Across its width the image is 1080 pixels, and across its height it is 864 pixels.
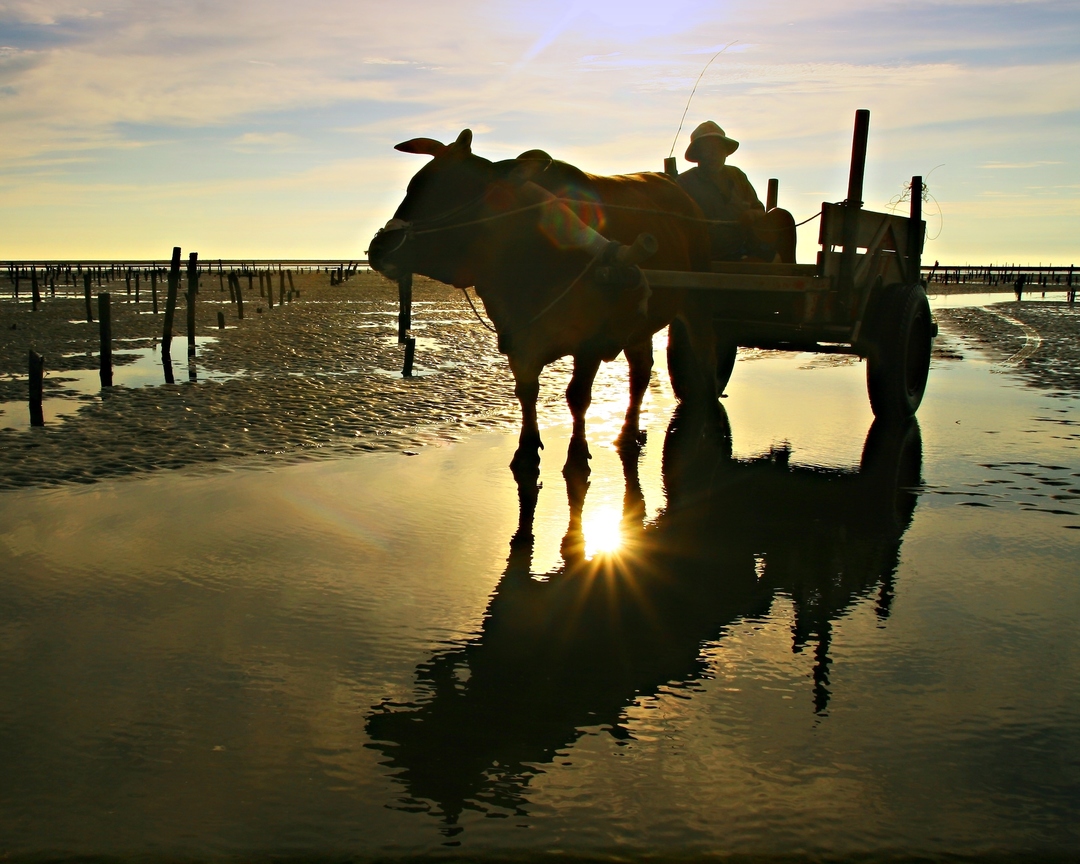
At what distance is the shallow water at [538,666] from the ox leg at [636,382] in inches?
66.2

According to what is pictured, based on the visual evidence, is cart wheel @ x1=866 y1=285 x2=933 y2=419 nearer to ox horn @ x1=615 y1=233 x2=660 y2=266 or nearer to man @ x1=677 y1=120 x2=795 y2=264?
man @ x1=677 y1=120 x2=795 y2=264

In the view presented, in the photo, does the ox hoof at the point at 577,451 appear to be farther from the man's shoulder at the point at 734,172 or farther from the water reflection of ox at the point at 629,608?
the man's shoulder at the point at 734,172

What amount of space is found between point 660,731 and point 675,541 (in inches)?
104

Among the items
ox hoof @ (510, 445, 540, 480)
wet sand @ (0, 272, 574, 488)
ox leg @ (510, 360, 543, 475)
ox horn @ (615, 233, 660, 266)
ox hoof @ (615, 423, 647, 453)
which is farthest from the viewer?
ox hoof @ (615, 423, 647, 453)

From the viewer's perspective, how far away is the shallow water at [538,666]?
2.86 meters

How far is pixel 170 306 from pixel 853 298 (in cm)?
1257

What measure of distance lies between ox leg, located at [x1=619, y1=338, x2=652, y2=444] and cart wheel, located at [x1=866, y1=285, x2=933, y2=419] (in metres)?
2.29

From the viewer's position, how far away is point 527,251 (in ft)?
23.7

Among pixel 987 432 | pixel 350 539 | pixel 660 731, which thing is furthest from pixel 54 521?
pixel 987 432

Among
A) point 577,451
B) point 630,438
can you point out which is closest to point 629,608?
point 577,451

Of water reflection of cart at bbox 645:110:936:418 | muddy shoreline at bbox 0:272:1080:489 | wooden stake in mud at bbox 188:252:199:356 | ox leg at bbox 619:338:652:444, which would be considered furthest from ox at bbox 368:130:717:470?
wooden stake in mud at bbox 188:252:199:356

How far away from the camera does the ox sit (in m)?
6.88

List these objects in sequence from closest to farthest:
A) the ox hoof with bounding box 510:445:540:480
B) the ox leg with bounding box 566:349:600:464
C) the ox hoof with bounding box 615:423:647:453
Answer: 1. the ox hoof with bounding box 510:445:540:480
2. the ox leg with bounding box 566:349:600:464
3. the ox hoof with bounding box 615:423:647:453

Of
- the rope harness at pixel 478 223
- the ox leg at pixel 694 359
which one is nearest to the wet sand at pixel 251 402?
the ox leg at pixel 694 359
